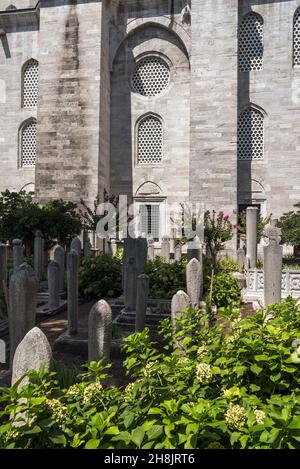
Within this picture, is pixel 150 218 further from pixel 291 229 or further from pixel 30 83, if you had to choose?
pixel 30 83

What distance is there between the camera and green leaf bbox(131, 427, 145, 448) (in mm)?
1651

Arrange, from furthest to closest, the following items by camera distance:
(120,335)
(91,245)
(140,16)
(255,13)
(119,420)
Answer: (140,16), (255,13), (91,245), (120,335), (119,420)

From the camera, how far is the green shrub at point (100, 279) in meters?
9.71

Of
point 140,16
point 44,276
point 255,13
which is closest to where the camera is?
point 44,276

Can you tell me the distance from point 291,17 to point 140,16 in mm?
6850

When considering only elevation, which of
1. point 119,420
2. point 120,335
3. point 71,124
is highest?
point 71,124

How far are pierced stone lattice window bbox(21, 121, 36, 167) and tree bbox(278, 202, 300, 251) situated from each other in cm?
1305

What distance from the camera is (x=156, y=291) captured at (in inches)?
347

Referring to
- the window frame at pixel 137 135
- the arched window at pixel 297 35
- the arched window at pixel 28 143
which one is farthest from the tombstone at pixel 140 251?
the arched window at pixel 28 143

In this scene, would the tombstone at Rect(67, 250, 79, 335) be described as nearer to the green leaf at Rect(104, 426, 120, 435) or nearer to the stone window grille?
the green leaf at Rect(104, 426, 120, 435)

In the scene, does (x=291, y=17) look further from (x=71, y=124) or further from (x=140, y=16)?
(x=71, y=124)

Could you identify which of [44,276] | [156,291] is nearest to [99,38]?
[44,276]

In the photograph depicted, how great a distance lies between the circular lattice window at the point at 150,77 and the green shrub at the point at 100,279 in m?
11.2

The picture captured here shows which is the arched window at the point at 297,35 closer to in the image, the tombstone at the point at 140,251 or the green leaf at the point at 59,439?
the tombstone at the point at 140,251
